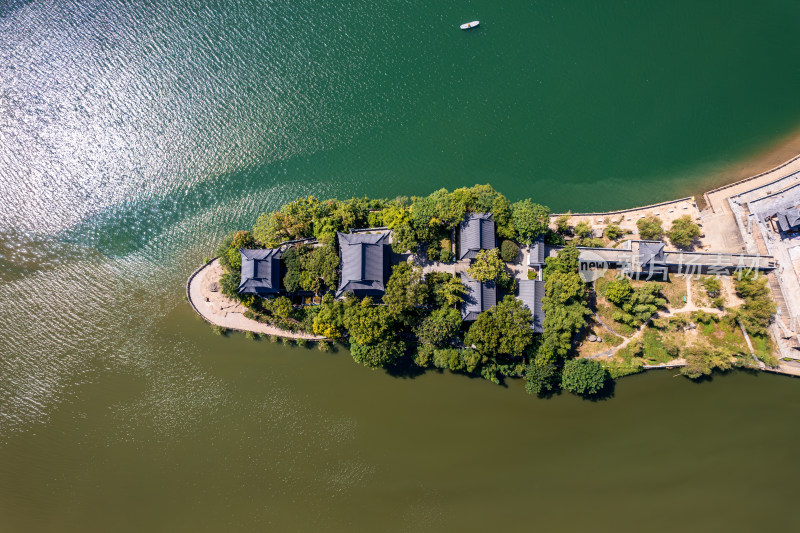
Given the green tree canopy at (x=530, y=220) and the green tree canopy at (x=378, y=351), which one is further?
the green tree canopy at (x=530, y=220)

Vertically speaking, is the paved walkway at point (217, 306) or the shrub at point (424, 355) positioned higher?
the paved walkway at point (217, 306)

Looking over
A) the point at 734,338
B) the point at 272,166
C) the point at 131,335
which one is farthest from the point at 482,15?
the point at 131,335

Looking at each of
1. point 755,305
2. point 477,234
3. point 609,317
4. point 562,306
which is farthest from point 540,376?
point 755,305

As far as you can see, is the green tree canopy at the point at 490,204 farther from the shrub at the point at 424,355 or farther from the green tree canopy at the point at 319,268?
the green tree canopy at the point at 319,268

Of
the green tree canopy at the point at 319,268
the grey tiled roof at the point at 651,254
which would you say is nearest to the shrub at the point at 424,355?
the green tree canopy at the point at 319,268

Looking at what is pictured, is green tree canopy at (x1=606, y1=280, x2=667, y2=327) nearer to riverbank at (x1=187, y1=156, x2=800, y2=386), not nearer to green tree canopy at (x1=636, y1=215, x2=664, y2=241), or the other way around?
riverbank at (x1=187, y1=156, x2=800, y2=386)

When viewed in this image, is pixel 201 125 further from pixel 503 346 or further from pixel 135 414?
pixel 503 346
